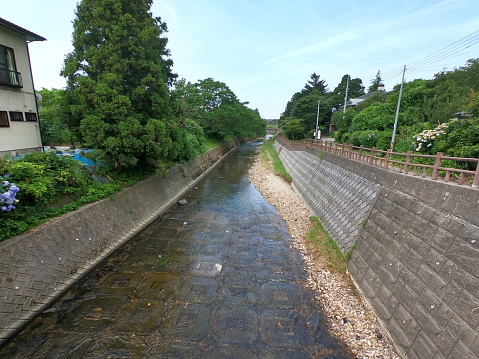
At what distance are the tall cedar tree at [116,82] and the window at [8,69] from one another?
12.1 ft

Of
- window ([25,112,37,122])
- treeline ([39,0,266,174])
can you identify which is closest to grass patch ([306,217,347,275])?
treeline ([39,0,266,174])

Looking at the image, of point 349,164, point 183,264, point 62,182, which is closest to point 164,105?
point 62,182

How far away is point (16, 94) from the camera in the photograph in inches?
479

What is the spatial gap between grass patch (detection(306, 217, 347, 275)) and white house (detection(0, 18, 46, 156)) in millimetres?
16047

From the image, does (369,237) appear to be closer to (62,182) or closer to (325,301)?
(325,301)

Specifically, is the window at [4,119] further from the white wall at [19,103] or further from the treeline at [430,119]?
the treeline at [430,119]

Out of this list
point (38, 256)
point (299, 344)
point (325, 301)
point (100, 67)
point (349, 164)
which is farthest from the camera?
point (349, 164)

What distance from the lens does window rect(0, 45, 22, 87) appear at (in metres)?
11.4

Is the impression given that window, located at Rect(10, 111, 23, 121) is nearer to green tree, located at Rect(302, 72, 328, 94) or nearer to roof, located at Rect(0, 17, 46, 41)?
roof, located at Rect(0, 17, 46, 41)

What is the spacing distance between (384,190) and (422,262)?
3.29 m

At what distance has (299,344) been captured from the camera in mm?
5473

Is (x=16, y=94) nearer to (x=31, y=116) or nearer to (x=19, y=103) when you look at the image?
(x=19, y=103)

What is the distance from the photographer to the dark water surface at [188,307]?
17.4ft

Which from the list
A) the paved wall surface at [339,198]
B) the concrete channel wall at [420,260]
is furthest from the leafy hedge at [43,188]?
the paved wall surface at [339,198]
